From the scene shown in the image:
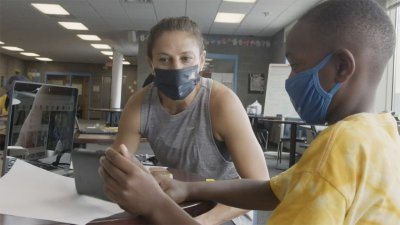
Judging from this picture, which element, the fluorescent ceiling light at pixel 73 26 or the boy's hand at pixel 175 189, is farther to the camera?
the fluorescent ceiling light at pixel 73 26

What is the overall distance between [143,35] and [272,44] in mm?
3517

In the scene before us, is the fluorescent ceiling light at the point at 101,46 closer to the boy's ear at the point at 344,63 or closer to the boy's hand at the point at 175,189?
the boy's hand at the point at 175,189

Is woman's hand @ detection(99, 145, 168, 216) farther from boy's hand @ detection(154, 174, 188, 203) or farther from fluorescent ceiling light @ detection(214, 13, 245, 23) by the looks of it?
fluorescent ceiling light @ detection(214, 13, 245, 23)

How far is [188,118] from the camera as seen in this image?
1.31 m

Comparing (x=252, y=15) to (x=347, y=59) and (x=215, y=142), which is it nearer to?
(x=215, y=142)

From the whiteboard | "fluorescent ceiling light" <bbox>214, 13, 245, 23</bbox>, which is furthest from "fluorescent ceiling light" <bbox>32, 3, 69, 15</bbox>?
the whiteboard

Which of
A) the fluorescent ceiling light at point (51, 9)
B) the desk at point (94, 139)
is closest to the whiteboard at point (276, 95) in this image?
the fluorescent ceiling light at point (51, 9)

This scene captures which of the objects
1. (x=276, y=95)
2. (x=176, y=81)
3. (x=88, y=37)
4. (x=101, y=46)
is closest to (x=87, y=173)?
(x=176, y=81)

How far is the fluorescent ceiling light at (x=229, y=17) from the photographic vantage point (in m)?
8.01

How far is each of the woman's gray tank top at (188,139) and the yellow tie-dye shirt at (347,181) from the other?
723mm

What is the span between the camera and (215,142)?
1289mm

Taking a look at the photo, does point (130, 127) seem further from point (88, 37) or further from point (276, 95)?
point (88, 37)

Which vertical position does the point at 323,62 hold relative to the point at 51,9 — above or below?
below

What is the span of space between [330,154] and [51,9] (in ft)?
27.5
